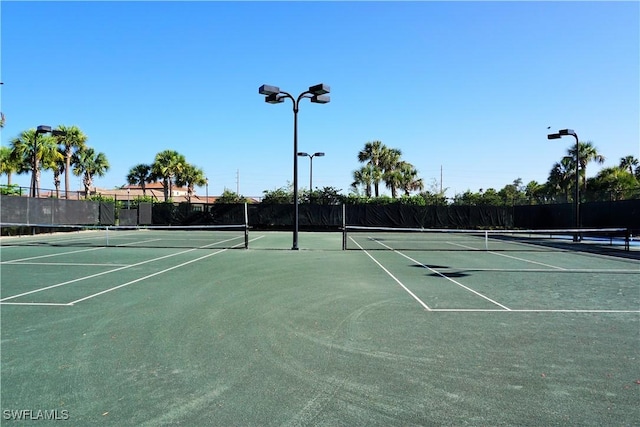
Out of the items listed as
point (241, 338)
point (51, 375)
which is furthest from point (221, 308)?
point (51, 375)

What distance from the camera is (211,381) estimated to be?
3.63m

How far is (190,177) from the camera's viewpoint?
49969 mm

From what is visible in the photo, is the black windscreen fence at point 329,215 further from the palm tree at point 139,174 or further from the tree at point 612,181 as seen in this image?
the palm tree at point 139,174

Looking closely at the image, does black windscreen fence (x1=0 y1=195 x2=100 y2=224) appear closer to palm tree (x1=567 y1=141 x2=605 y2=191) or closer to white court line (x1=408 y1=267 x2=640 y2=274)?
white court line (x1=408 y1=267 x2=640 y2=274)

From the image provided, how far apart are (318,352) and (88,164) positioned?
50.1 metres

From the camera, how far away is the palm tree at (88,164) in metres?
44.8

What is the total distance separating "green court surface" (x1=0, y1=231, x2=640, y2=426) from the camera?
10.3ft

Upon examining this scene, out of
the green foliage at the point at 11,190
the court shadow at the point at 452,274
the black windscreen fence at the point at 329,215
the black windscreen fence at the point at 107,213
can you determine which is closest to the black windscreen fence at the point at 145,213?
the black windscreen fence at the point at 329,215

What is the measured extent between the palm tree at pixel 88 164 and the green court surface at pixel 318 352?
41532mm

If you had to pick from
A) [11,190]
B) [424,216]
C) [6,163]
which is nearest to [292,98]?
[424,216]

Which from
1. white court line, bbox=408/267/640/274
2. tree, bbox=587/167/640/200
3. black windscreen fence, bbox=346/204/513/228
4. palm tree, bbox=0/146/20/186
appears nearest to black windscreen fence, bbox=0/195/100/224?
palm tree, bbox=0/146/20/186

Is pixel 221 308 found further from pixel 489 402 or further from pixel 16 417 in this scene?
pixel 489 402

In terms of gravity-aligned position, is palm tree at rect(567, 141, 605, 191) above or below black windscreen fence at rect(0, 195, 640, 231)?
above

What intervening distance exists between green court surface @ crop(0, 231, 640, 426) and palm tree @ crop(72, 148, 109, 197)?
136 feet
